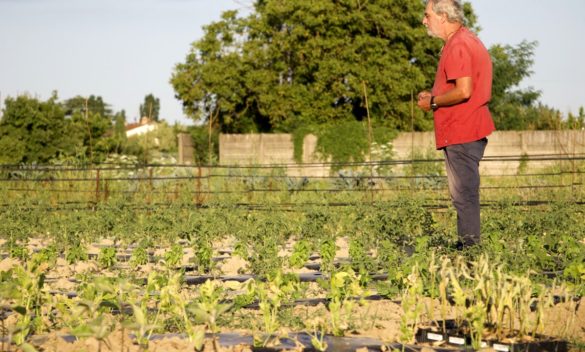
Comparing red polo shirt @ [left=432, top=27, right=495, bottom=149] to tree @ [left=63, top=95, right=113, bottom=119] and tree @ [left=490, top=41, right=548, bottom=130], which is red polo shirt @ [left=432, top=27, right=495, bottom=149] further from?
tree @ [left=490, top=41, right=548, bottom=130]

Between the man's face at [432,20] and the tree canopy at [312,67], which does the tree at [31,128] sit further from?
the man's face at [432,20]

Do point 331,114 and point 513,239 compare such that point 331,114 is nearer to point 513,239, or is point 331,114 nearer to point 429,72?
point 429,72

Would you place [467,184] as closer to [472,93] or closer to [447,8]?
[472,93]

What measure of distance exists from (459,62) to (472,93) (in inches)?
9.0

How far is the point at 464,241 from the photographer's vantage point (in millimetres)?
5598

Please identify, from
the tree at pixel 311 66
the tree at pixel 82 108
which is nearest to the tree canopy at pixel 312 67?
the tree at pixel 311 66

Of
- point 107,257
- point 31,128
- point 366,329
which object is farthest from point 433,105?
point 31,128

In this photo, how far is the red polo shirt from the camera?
5.53 m

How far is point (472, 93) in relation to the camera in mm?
5598

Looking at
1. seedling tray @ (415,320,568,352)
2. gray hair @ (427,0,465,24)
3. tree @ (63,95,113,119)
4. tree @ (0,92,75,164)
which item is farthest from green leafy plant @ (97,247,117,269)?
tree @ (0,92,75,164)

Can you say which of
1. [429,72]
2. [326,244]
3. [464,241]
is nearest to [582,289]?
[464,241]

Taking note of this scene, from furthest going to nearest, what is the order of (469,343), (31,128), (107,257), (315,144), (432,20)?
(315,144) → (31,128) → (107,257) → (432,20) → (469,343)

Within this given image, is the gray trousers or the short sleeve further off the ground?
the short sleeve

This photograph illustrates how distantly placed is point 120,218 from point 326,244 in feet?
12.2
